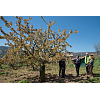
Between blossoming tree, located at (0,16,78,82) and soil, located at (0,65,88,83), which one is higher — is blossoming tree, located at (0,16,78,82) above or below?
above

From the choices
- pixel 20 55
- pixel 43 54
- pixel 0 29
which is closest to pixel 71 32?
pixel 43 54

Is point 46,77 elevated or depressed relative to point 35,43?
depressed

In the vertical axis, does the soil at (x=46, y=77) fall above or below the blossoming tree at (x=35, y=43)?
below

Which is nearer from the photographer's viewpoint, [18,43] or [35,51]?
[18,43]

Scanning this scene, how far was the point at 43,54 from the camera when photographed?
8.78 ft

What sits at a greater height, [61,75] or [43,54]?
[43,54]

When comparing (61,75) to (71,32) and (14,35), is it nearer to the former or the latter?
(71,32)

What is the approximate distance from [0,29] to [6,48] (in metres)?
0.84

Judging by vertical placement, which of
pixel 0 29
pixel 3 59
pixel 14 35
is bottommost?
pixel 3 59

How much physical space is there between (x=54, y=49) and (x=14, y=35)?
1.69m

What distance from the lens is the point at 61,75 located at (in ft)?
12.8
